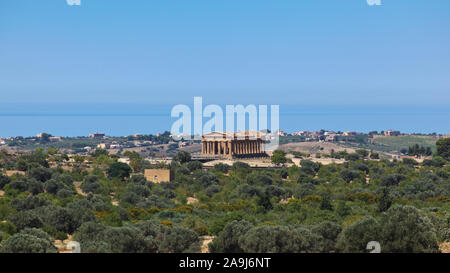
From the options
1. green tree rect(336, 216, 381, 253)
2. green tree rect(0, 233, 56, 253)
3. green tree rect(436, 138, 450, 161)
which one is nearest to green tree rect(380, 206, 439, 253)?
green tree rect(336, 216, 381, 253)

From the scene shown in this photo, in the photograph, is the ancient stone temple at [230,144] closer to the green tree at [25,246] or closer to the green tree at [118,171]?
the green tree at [118,171]

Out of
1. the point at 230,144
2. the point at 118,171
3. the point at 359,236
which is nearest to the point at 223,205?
the point at 359,236

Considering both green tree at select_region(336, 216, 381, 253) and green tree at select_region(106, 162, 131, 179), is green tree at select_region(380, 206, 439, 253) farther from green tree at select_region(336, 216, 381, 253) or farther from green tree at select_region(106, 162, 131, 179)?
green tree at select_region(106, 162, 131, 179)

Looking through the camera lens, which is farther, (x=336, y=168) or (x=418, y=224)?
(x=336, y=168)

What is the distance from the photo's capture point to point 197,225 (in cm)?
3081

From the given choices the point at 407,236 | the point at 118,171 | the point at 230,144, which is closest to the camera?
the point at 407,236

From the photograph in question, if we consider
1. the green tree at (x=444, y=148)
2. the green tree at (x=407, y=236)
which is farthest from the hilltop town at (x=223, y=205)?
the green tree at (x=444, y=148)

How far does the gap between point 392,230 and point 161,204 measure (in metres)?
24.6

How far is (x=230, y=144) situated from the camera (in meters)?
94.3

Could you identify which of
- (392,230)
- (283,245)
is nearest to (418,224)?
(392,230)

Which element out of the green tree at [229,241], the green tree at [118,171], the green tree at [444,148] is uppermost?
the green tree at [444,148]

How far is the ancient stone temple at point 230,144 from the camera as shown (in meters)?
94.6

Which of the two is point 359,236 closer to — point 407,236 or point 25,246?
point 407,236
